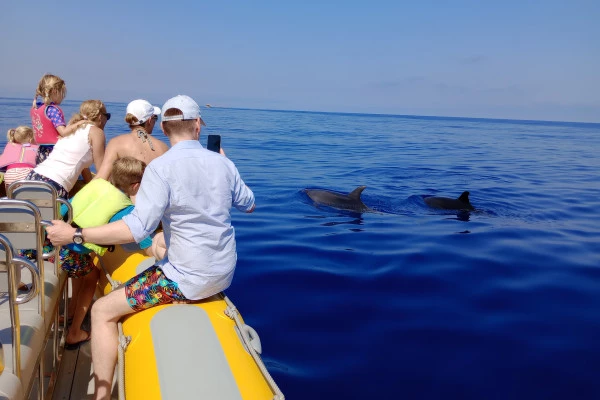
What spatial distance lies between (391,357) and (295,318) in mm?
1308

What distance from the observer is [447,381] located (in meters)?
4.88

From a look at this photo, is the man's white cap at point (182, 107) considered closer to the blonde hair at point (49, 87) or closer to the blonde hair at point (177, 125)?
the blonde hair at point (177, 125)

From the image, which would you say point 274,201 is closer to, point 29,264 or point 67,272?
point 67,272

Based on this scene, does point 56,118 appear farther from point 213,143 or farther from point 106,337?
point 106,337

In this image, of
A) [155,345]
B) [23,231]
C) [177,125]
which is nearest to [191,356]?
[155,345]

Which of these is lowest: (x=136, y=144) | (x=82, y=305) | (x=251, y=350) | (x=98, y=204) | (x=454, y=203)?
(x=454, y=203)

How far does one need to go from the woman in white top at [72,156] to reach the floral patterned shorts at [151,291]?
90.0 inches

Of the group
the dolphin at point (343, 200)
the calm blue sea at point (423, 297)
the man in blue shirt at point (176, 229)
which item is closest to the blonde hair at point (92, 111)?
the man in blue shirt at point (176, 229)

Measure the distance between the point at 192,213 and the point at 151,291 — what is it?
64 cm

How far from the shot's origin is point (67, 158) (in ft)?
17.7

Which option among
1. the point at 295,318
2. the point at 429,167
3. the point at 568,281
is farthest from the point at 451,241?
the point at 429,167

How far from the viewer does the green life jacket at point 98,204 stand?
168 inches

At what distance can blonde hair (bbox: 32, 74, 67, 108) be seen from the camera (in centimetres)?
632

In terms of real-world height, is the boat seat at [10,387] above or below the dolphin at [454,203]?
above
